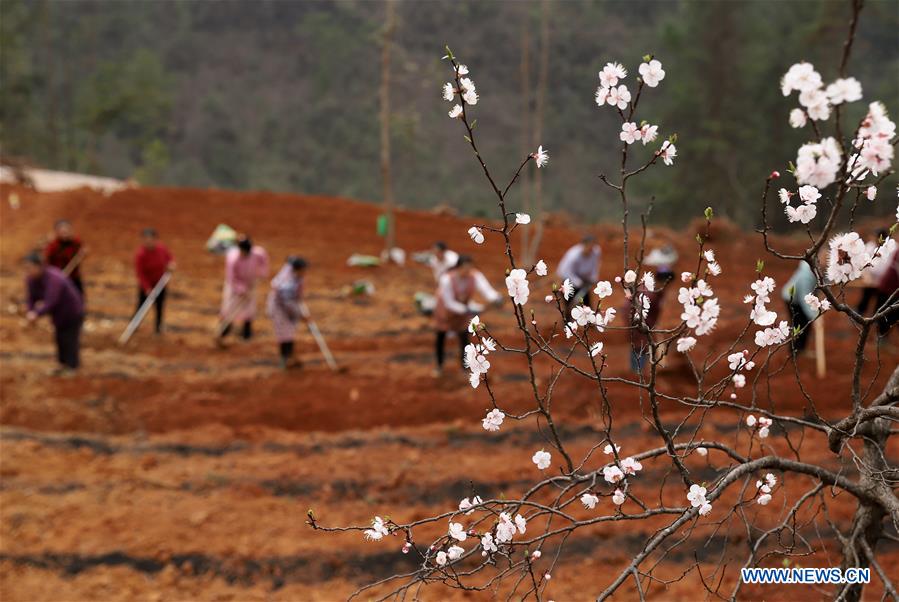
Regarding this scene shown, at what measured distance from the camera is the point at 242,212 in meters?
17.8

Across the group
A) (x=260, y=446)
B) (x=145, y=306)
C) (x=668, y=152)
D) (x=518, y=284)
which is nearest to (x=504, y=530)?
(x=518, y=284)

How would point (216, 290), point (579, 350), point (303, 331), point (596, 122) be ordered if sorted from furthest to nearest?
point (596, 122) < point (216, 290) < point (303, 331) < point (579, 350)

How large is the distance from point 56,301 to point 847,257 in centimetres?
776

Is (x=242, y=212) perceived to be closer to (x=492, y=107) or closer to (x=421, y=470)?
(x=421, y=470)

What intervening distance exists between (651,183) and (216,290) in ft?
58.9

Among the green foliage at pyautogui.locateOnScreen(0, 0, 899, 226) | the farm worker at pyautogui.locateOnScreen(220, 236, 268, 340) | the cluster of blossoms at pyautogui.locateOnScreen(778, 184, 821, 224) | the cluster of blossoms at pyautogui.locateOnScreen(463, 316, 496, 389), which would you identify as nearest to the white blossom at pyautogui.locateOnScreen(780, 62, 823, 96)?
the cluster of blossoms at pyautogui.locateOnScreen(778, 184, 821, 224)

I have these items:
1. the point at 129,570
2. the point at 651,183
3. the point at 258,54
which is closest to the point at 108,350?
the point at 129,570

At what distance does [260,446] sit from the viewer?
7672 mm

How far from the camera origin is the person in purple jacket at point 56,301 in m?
8.09

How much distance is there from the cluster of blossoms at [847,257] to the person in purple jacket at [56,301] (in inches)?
302

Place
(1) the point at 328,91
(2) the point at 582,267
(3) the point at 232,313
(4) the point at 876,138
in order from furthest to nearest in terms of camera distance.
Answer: (1) the point at 328,91 < (3) the point at 232,313 < (2) the point at 582,267 < (4) the point at 876,138

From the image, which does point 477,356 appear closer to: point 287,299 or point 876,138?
point 876,138

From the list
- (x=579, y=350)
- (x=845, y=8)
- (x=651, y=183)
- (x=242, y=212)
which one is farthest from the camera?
(x=651, y=183)

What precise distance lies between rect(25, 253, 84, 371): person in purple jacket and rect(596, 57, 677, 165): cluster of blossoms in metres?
7.08
